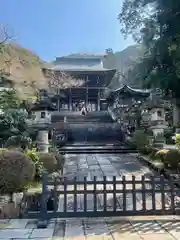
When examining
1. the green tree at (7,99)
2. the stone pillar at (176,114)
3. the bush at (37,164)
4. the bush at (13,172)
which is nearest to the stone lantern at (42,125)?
the green tree at (7,99)

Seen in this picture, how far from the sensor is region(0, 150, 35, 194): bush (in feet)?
16.2

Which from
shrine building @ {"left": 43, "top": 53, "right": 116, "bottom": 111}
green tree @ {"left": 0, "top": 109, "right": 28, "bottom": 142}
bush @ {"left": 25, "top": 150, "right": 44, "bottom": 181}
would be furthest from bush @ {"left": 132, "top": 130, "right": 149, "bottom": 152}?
shrine building @ {"left": 43, "top": 53, "right": 116, "bottom": 111}

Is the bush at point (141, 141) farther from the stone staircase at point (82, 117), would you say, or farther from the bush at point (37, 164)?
the stone staircase at point (82, 117)

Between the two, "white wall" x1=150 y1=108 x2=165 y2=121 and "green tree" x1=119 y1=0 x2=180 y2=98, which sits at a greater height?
"green tree" x1=119 y1=0 x2=180 y2=98

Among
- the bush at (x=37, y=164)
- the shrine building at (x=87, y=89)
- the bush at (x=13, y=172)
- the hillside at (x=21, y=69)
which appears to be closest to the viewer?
the bush at (x=13, y=172)

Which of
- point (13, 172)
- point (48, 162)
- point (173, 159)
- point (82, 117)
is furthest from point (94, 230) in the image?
point (82, 117)

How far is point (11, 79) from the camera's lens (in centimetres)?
1759

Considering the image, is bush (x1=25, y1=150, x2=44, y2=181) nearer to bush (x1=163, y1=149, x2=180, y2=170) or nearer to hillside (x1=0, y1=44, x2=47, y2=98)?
bush (x1=163, y1=149, x2=180, y2=170)

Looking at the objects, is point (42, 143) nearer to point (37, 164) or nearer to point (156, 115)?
point (37, 164)

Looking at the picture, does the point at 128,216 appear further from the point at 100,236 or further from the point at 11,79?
the point at 11,79

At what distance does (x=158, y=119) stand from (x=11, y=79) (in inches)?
379

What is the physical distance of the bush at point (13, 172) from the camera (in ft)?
16.2

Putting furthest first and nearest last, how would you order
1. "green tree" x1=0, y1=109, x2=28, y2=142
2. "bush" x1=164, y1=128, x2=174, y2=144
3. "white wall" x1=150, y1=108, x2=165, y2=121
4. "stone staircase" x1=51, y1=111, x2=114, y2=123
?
"stone staircase" x1=51, y1=111, x2=114, y2=123 → "bush" x1=164, y1=128, x2=174, y2=144 → "green tree" x1=0, y1=109, x2=28, y2=142 → "white wall" x1=150, y1=108, x2=165, y2=121

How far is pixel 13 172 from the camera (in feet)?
16.4
